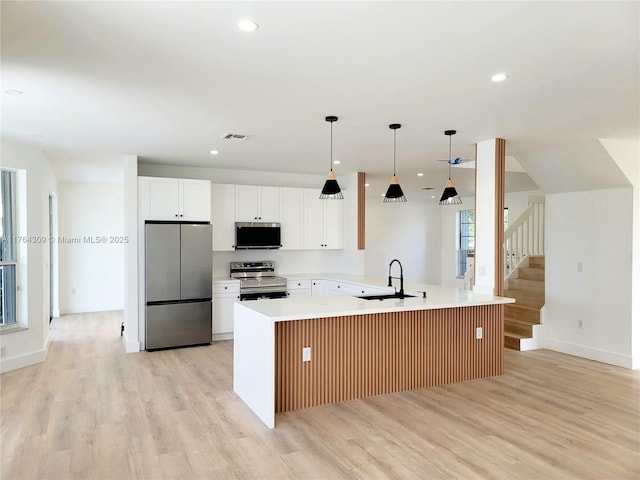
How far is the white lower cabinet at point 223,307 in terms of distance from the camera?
632 cm

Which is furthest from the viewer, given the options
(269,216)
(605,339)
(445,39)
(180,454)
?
(269,216)

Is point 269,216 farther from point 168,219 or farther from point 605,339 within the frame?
point 605,339

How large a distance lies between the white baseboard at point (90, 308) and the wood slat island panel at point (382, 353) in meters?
6.39

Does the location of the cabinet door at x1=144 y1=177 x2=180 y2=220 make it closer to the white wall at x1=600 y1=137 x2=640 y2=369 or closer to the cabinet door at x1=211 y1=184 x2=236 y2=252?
the cabinet door at x1=211 y1=184 x2=236 y2=252

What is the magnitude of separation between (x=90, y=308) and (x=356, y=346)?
6.74 m

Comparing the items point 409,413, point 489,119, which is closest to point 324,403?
point 409,413

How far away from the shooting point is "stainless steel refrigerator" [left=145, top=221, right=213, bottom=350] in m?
5.81

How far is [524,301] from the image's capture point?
265 inches

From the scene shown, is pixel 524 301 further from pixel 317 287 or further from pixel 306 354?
pixel 306 354

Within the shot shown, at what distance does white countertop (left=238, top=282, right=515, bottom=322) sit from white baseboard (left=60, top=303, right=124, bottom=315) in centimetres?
588

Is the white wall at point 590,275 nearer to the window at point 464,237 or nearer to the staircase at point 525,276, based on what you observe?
the staircase at point 525,276

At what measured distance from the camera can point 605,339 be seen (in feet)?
17.6

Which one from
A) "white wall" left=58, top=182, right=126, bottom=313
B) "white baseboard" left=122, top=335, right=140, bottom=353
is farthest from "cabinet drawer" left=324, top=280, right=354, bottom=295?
"white wall" left=58, top=182, right=126, bottom=313

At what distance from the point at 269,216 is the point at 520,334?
399 cm
